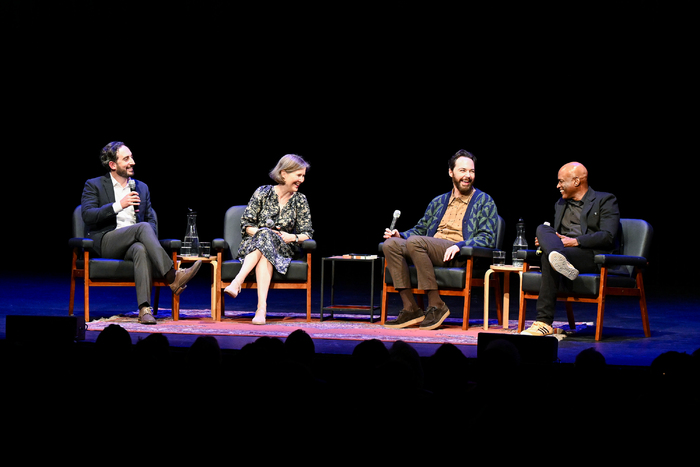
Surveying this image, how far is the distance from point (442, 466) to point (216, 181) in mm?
7225

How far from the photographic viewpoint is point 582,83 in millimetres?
6832

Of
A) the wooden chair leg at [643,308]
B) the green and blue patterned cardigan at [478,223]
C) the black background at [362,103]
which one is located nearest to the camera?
the wooden chair leg at [643,308]

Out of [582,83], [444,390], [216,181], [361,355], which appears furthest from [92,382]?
[216,181]

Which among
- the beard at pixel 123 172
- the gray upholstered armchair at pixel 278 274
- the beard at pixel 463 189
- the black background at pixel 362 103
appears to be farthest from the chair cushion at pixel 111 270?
the black background at pixel 362 103

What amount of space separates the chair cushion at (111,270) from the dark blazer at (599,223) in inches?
101

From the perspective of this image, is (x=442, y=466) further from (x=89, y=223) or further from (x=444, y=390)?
(x=89, y=223)

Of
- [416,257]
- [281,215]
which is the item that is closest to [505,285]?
[416,257]

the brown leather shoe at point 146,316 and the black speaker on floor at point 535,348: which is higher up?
the black speaker on floor at point 535,348

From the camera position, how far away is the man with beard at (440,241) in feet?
14.5

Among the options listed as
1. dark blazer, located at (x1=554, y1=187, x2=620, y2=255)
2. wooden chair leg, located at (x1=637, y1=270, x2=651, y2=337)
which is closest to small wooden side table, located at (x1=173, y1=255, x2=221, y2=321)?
dark blazer, located at (x1=554, y1=187, x2=620, y2=255)

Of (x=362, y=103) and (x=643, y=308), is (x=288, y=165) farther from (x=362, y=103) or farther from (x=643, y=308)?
(x=362, y=103)

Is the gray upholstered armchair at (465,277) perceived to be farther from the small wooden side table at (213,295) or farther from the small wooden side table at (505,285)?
the small wooden side table at (213,295)

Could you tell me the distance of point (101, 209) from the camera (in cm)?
454

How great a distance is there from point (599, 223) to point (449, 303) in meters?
1.94
